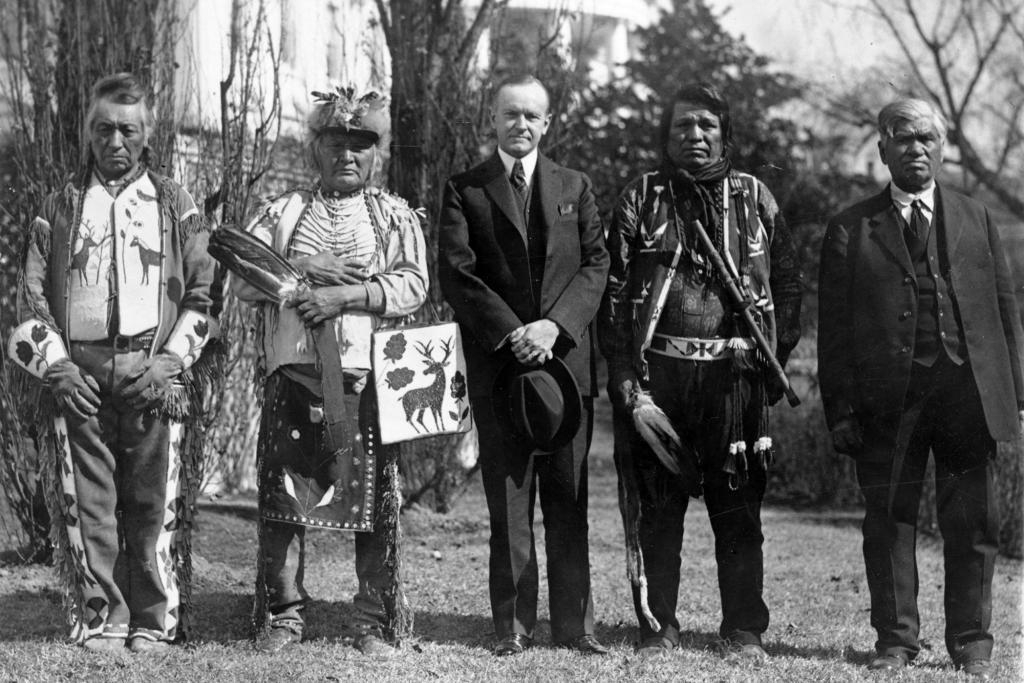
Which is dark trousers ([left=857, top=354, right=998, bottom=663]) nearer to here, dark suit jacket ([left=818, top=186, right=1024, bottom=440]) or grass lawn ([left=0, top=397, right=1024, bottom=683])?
dark suit jacket ([left=818, top=186, right=1024, bottom=440])

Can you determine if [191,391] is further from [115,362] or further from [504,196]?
[504,196]

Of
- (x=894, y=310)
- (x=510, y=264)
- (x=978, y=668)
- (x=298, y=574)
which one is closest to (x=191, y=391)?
(x=298, y=574)

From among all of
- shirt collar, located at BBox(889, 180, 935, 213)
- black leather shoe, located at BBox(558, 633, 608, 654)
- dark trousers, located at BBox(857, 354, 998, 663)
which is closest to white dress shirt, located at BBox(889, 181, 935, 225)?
shirt collar, located at BBox(889, 180, 935, 213)

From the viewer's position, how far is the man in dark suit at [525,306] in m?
4.81

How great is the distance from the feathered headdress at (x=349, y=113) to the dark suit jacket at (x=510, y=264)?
0.39 metres

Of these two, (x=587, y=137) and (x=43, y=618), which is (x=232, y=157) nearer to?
(x=43, y=618)

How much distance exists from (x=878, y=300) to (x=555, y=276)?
4.22 feet

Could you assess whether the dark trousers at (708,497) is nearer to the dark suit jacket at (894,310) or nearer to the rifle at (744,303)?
the rifle at (744,303)

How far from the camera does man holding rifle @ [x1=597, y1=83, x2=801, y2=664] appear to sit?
15.9ft

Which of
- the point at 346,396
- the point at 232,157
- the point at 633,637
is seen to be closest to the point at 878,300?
the point at 633,637

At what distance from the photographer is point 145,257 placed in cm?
489

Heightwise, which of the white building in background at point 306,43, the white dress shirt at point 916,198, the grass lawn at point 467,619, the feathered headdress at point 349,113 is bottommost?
the grass lawn at point 467,619

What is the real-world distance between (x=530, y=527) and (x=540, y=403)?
1.91 feet

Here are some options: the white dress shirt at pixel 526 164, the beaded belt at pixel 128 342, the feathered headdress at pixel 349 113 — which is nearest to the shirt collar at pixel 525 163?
the white dress shirt at pixel 526 164
